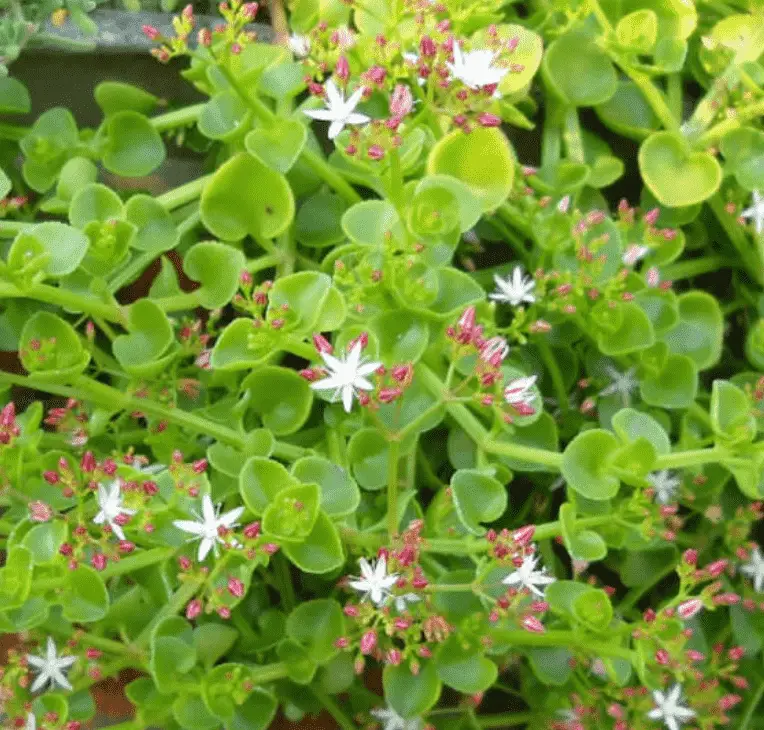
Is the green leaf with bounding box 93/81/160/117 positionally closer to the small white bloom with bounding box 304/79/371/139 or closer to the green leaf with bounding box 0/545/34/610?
the small white bloom with bounding box 304/79/371/139

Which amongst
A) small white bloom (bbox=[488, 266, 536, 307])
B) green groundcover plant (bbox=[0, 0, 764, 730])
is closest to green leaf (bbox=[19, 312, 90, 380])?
green groundcover plant (bbox=[0, 0, 764, 730])

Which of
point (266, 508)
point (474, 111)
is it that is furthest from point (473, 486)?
point (474, 111)

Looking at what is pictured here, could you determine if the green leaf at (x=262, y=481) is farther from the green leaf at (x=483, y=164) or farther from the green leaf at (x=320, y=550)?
the green leaf at (x=483, y=164)

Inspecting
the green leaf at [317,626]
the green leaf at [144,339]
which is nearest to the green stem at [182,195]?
the green leaf at [144,339]

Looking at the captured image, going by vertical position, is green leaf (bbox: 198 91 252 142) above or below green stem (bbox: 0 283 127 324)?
above

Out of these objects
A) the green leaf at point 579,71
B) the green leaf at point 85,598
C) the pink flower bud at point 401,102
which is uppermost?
the pink flower bud at point 401,102

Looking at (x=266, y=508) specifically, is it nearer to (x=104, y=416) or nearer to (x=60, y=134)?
(x=104, y=416)
